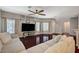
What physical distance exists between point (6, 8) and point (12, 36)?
504 millimetres

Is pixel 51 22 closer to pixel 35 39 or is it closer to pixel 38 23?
pixel 38 23

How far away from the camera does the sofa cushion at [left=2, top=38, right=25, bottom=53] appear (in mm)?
1735

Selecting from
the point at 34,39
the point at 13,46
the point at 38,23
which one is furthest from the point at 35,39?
the point at 13,46

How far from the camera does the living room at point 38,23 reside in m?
1.76

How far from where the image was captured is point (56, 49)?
5.56 feet

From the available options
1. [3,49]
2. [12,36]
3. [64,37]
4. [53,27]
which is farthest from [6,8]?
[64,37]

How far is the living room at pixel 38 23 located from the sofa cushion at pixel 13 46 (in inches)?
1.0

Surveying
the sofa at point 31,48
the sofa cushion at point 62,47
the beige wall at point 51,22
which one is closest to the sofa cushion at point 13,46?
the sofa at point 31,48

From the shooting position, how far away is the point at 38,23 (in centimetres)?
199

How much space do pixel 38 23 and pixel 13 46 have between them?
64cm

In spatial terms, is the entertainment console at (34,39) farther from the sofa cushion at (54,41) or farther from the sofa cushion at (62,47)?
the sofa cushion at (62,47)
